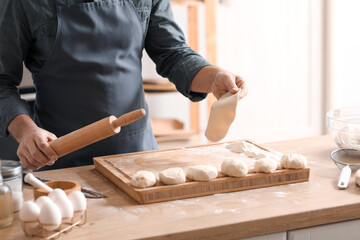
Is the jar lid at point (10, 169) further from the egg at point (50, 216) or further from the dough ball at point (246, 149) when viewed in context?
the dough ball at point (246, 149)

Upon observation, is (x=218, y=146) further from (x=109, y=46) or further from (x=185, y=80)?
(x=109, y=46)

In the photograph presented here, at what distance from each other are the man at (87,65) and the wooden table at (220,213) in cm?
32

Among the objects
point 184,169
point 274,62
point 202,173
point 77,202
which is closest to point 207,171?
point 202,173

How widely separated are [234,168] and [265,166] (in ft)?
0.27

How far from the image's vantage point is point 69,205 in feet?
3.45

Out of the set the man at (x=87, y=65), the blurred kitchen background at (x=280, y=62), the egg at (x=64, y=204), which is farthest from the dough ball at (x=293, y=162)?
the blurred kitchen background at (x=280, y=62)

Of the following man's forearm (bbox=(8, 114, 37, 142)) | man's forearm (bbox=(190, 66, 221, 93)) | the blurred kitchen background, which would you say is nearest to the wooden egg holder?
man's forearm (bbox=(8, 114, 37, 142))

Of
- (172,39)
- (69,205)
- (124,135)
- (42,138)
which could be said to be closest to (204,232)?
(69,205)

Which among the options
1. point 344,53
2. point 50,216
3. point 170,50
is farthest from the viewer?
point 344,53

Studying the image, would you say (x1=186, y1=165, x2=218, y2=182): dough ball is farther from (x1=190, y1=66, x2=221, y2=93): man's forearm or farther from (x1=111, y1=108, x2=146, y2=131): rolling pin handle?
(x1=190, y1=66, x2=221, y2=93): man's forearm

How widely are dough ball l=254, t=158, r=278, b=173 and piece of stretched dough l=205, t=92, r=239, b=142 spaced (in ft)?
0.54

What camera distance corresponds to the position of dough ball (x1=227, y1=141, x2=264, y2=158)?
146cm

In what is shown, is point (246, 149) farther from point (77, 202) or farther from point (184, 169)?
point (77, 202)

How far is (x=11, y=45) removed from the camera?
1522 mm
